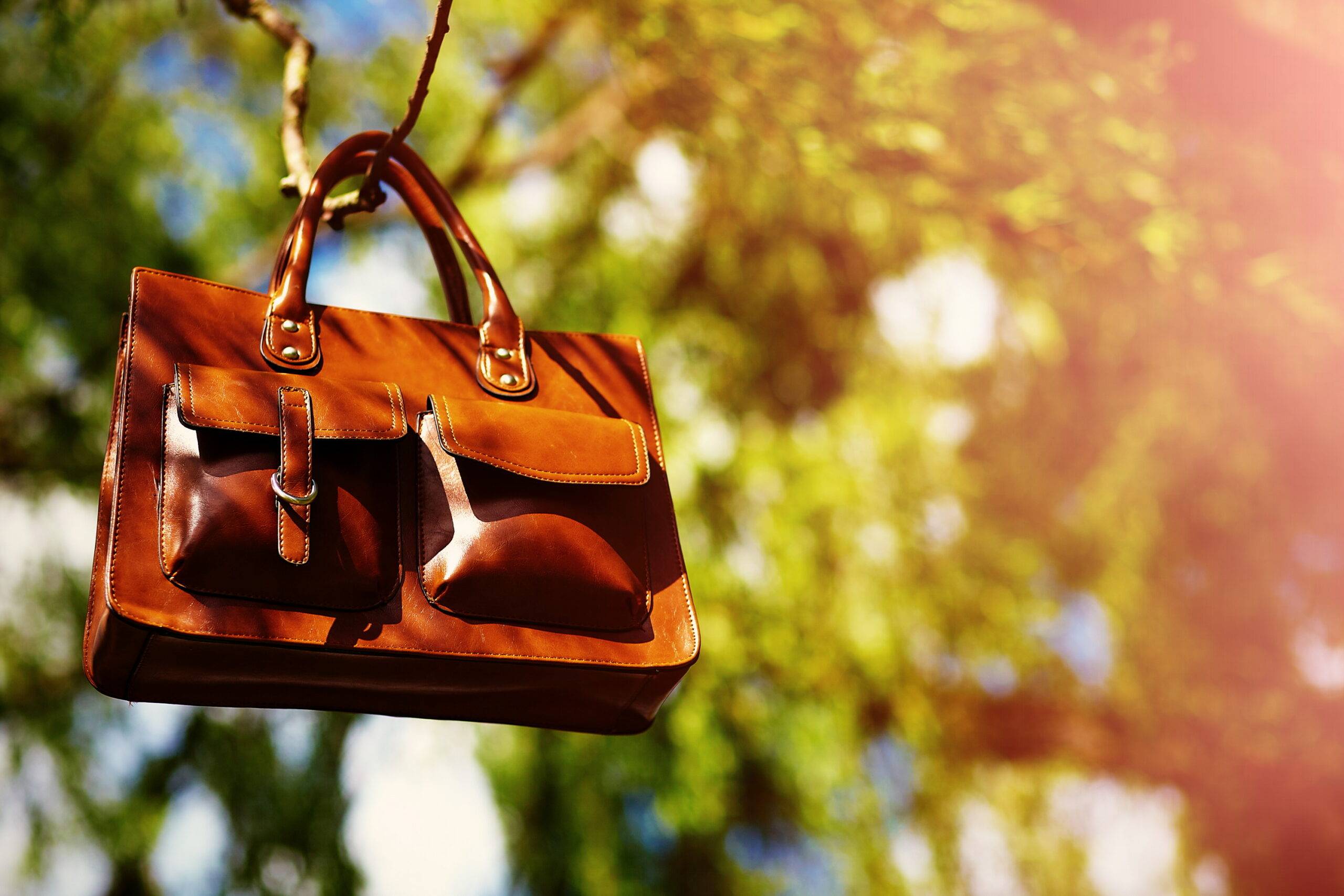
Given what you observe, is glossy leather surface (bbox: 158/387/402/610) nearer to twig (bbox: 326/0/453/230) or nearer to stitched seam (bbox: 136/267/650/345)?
stitched seam (bbox: 136/267/650/345)

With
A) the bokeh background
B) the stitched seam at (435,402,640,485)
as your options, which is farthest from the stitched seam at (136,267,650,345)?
the bokeh background

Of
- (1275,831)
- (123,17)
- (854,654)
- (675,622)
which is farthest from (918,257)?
(675,622)

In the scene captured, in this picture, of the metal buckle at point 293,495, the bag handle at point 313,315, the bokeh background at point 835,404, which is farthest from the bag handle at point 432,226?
the bokeh background at point 835,404

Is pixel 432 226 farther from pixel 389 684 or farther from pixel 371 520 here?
pixel 389 684

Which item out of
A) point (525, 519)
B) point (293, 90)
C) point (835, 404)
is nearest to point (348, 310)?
point (525, 519)

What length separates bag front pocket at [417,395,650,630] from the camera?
39.8 inches

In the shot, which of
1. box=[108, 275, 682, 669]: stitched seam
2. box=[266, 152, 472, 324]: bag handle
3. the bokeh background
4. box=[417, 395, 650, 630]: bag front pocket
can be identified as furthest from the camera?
the bokeh background

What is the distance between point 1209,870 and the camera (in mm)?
4352

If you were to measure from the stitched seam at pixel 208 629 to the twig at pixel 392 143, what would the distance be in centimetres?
15

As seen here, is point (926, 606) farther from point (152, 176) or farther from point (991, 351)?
point (152, 176)

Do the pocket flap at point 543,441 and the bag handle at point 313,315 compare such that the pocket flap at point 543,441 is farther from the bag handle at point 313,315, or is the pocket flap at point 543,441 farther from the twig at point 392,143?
the twig at point 392,143

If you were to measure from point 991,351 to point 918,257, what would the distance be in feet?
1.46

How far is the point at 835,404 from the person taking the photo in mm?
4227

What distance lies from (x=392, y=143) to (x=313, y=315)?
0.21 m
